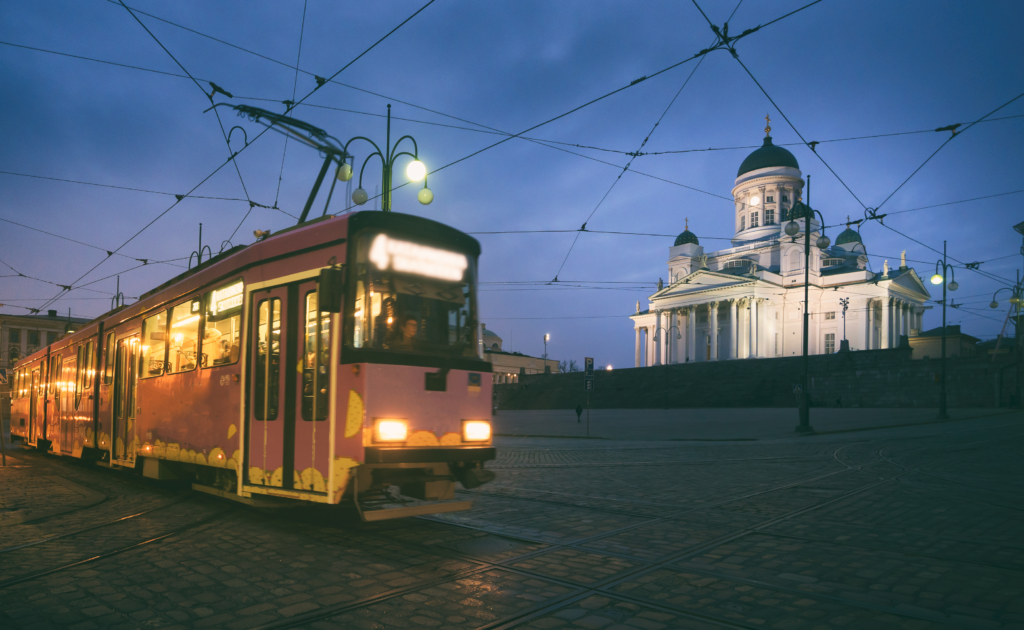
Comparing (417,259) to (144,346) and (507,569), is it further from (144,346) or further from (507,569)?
(144,346)

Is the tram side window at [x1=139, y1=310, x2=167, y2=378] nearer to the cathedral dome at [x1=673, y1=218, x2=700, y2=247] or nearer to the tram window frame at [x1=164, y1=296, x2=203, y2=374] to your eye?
the tram window frame at [x1=164, y1=296, x2=203, y2=374]

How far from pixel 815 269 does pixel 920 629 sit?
273ft

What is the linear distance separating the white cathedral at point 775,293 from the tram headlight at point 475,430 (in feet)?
227

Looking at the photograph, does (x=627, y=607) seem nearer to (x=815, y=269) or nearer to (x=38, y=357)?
(x=38, y=357)

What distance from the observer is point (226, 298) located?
310 inches

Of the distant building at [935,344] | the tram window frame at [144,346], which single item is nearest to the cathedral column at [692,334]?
the distant building at [935,344]

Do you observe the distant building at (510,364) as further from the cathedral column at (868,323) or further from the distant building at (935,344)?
the distant building at (935,344)

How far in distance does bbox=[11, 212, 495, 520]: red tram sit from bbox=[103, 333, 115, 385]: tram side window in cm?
419

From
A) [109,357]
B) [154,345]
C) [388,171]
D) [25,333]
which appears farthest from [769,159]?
[25,333]

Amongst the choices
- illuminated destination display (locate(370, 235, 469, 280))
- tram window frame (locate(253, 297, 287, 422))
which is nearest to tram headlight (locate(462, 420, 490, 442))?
illuminated destination display (locate(370, 235, 469, 280))

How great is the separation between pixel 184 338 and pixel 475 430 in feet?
14.4

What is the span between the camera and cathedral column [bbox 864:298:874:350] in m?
75.7

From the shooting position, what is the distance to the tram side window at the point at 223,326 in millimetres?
7543

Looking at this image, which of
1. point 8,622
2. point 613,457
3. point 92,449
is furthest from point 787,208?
point 8,622
